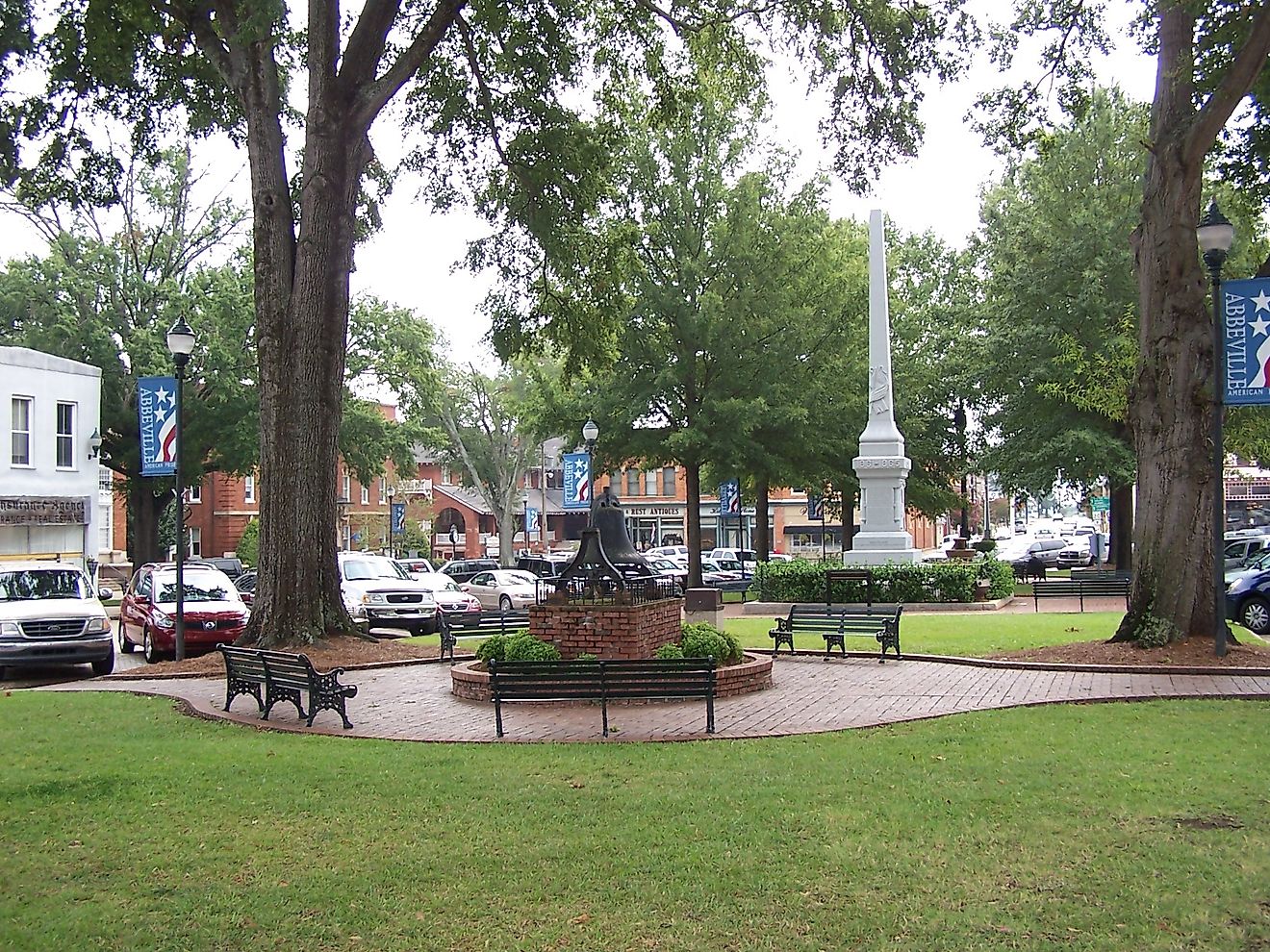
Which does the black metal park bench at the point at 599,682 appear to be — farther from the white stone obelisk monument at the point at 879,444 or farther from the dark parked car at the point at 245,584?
the dark parked car at the point at 245,584

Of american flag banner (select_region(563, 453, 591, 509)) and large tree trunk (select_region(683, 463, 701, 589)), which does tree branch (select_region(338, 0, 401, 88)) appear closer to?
american flag banner (select_region(563, 453, 591, 509))

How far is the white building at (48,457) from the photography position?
35.8 m

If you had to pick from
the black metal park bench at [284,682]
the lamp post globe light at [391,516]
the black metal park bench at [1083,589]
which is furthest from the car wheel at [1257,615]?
the lamp post globe light at [391,516]

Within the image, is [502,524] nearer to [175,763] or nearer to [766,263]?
[766,263]

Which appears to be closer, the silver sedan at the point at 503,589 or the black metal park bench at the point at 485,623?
the black metal park bench at the point at 485,623

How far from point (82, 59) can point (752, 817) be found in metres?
16.8

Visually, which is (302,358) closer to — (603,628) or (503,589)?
(603,628)

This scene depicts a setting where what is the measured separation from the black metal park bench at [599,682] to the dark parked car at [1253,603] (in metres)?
14.5

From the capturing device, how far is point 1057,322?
37406 millimetres

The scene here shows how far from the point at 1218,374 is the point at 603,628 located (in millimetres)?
8590

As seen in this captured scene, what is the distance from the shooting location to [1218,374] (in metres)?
15.2

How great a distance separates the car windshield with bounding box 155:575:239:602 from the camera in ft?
72.5

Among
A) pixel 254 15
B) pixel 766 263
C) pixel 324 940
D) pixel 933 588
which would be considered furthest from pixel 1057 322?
pixel 324 940

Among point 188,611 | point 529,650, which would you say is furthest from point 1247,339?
point 188,611
